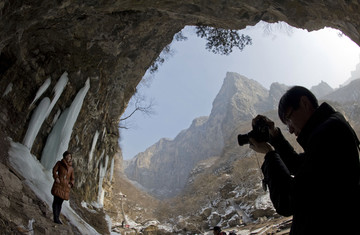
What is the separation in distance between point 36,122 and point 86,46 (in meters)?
3.01

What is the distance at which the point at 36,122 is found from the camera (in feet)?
20.5

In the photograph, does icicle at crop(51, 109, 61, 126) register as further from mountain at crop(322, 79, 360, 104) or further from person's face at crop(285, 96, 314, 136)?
mountain at crop(322, 79, 360, 104)

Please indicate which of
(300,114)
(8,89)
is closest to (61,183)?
(8,89)

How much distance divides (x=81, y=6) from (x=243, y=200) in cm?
2647

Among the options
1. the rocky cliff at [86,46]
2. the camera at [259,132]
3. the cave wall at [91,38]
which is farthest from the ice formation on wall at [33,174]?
the camera at [259,132]

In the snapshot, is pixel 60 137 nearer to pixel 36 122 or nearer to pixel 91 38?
pixel 36 122

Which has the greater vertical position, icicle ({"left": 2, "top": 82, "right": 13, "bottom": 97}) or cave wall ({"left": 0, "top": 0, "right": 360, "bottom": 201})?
cave wall ({"left": 0, "top": 0, "right": 360, "bottom": 201})

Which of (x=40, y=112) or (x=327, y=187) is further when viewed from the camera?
(x=40, y=112)

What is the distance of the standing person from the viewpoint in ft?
14.5

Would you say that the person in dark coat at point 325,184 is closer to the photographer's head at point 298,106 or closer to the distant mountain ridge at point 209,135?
the photographer's head at point 298,106

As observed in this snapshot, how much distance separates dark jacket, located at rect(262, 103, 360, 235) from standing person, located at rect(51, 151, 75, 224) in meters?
4.54

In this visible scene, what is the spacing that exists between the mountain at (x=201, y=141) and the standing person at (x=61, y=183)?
85.5 metres

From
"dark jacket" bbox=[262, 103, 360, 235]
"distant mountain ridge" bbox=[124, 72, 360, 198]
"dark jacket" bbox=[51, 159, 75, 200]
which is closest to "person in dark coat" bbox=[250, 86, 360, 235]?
"dark jacket" bbox=[262, 103, 360, 235]

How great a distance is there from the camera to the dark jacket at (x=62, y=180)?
4461 mm
